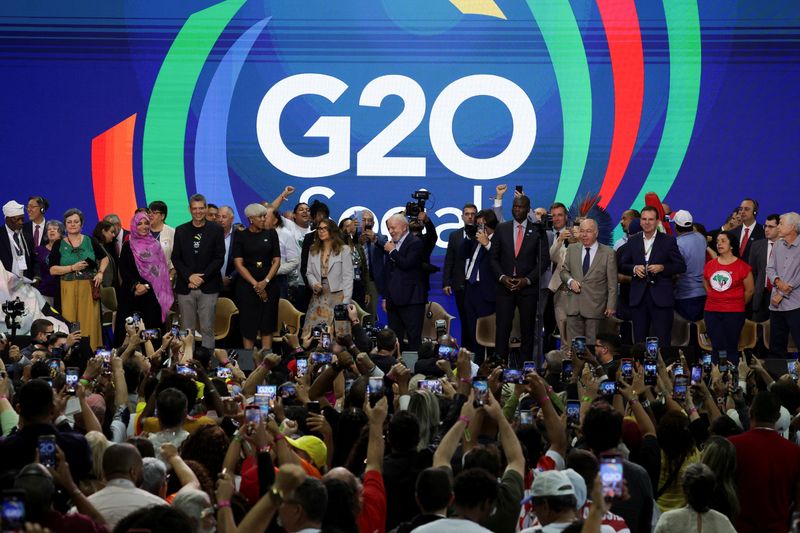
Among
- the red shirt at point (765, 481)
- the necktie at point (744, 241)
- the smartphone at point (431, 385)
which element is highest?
the necktie at point (744, 241)

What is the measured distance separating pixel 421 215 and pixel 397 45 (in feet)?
9.76

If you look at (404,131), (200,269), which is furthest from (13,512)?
(404,131)

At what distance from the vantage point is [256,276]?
11.6 meters

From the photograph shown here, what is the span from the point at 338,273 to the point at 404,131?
3.12 m

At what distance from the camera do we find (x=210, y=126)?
14.2 metres

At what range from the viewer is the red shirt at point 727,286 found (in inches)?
439

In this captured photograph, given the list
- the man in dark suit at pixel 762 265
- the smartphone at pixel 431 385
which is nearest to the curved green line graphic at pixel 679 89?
the man in dark suit at pixel 762 265

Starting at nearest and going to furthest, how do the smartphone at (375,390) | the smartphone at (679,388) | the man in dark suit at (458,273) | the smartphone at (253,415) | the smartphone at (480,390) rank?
the smartphone at (253,415), the smartphone at (480,390), the smartphone at (375,390), the smartphone at (679,388), the man in dark suit at (458,273)

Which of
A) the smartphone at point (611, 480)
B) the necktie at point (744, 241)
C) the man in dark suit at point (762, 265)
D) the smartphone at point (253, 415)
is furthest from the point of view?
the necktie at point (744, 241)

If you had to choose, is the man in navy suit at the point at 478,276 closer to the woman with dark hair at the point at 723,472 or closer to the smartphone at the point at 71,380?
the smartphone at the point at 71,380

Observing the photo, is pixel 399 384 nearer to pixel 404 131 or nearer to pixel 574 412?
pixel 574 412

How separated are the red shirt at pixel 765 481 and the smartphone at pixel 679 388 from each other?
1003mm

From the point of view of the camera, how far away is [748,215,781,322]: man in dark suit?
1135 cm

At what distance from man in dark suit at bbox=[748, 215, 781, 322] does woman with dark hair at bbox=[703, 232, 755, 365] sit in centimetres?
16
